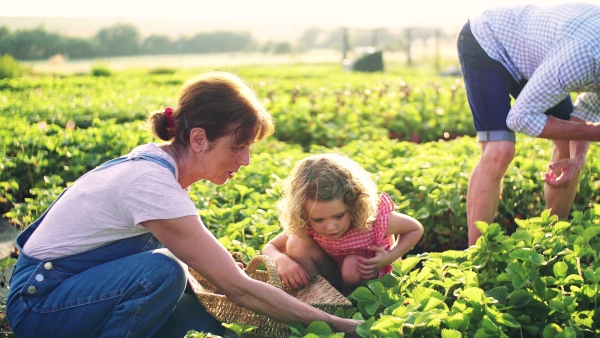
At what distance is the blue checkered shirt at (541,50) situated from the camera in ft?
9.65

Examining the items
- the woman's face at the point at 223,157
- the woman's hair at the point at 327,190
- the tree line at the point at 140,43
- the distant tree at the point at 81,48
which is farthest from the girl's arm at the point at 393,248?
the distant tree at the point at 81,48

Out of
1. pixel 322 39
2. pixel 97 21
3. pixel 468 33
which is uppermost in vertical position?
pixel 468 33

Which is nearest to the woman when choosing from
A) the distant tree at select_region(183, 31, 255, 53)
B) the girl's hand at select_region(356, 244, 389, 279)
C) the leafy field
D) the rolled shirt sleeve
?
the leafy field

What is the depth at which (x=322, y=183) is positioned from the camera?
2811mm

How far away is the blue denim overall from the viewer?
7.63 feet

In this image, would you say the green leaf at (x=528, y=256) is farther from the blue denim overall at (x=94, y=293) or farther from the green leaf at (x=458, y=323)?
the blue denim overall at (x=94, y=293)

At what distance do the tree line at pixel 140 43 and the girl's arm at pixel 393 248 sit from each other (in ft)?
19.4

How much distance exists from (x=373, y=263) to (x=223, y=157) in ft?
2.84

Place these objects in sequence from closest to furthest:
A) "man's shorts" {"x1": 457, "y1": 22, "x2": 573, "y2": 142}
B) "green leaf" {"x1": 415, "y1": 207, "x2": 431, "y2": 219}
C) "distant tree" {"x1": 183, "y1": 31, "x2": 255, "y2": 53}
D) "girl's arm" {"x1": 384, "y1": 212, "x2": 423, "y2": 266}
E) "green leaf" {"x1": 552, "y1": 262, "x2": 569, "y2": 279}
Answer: "green leaf" {"x1": 552, "y1": 262, "x2": 569, "y2": 279} → "girl's arm" {"x1": 384, "y1": 212, "x2": 423, "y2": 266} → "man's shorts" {"x1": 457, "y1": 22, "x2": 573, "y2": 142} → "green leaf" {"x1": 415, "y1": 207, "x2": 431, "y2": 219} → "distant tree" {"x1": 183, "y1": 31, "x2": 255, "y2": 53}

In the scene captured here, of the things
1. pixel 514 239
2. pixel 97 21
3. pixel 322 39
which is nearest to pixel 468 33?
pixel 514 239

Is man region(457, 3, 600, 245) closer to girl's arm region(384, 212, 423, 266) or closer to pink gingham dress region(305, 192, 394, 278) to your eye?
girl's arm region(384, 212, 423, 266)

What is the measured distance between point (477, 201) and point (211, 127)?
155 centimetres

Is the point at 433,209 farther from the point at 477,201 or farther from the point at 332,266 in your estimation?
the point at 332,266

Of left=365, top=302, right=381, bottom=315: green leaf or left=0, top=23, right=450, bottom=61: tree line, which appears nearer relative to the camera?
left=365, top=302, right=381, bottom=315: green leaf
